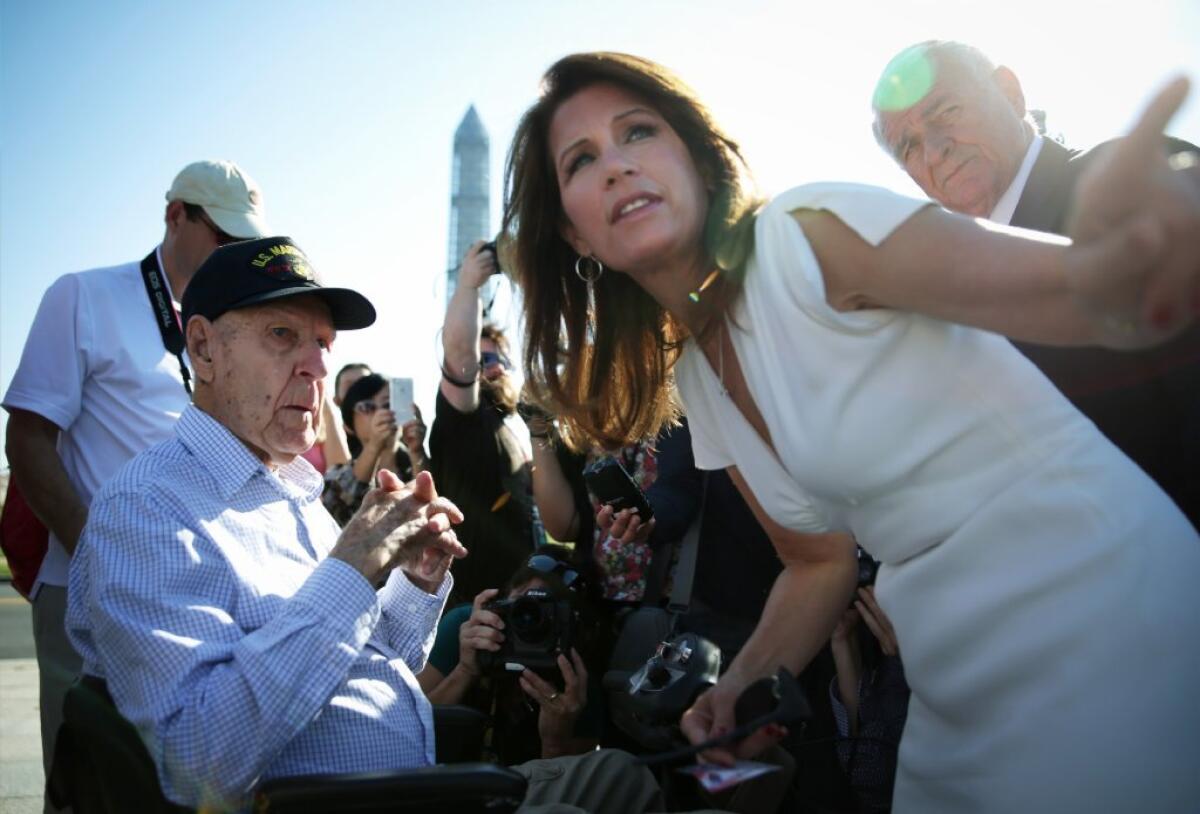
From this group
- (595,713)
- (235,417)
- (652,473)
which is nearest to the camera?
(235,417)

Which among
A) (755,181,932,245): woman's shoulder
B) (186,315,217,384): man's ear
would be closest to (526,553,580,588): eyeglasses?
(186,315,217,384): man's ear

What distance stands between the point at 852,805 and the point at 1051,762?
4.02 ft

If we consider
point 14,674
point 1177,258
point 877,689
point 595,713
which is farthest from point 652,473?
point 14,674

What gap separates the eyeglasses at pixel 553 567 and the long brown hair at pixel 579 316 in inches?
34.8

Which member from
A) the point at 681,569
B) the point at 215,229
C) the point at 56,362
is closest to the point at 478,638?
the point at 681,569

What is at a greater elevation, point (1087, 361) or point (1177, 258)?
point (1177, 258)

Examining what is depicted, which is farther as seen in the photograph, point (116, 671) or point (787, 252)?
point (116, 671)

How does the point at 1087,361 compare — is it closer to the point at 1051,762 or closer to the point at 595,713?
the point at 1051,762

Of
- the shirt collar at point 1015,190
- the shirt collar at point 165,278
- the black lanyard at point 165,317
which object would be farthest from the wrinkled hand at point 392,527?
the shirt collar at point 1015,190

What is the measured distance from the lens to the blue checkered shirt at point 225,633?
62.4 inches

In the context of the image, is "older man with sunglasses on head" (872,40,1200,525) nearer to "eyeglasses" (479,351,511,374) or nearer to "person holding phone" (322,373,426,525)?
"eyeglasses" (479,351,511,374)

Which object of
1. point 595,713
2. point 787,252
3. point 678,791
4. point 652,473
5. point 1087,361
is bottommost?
point 595,713

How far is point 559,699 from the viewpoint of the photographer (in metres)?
2.88

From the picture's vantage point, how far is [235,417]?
2.13 m
